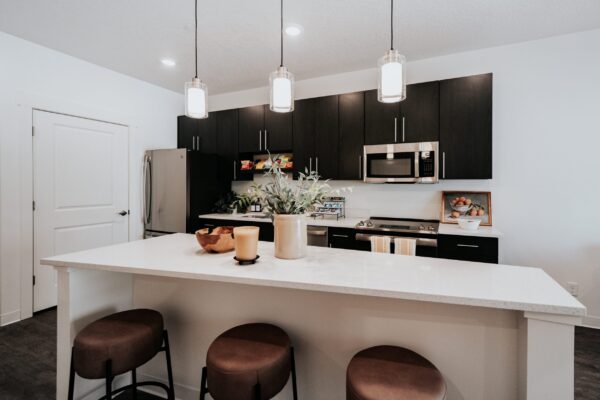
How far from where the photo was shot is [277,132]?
4.04 meters

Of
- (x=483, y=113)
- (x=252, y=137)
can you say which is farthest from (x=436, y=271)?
(x=252, y=137)

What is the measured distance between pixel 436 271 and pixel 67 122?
155 inches

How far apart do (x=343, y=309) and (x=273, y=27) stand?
8.12 feet

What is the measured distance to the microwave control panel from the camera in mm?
3203

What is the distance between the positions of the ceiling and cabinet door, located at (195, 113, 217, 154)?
3.15 ft

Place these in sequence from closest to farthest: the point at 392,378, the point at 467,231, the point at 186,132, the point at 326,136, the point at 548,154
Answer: the point at 392,378, the point at 467,231, the point at 548,154, the point at 326,136, the point at 186,132

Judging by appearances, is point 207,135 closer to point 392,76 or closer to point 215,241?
point 215,241

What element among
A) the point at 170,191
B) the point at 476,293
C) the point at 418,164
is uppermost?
the point at 418,164

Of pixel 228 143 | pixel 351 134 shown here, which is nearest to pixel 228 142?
pixel 228 143

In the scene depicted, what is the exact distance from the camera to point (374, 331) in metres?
1.46

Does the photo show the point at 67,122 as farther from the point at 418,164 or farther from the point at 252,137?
the point at 418,164

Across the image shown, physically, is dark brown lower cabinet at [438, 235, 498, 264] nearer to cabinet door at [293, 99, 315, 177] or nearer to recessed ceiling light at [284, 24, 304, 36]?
cabinet door at [293, 99, 315, 177]

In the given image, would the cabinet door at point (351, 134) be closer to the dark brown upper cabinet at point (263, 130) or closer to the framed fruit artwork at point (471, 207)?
the dark brown upper cabinet at point (263, 130)

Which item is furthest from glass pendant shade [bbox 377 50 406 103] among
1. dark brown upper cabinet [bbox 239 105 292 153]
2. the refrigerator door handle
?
the refrigerator door handle
